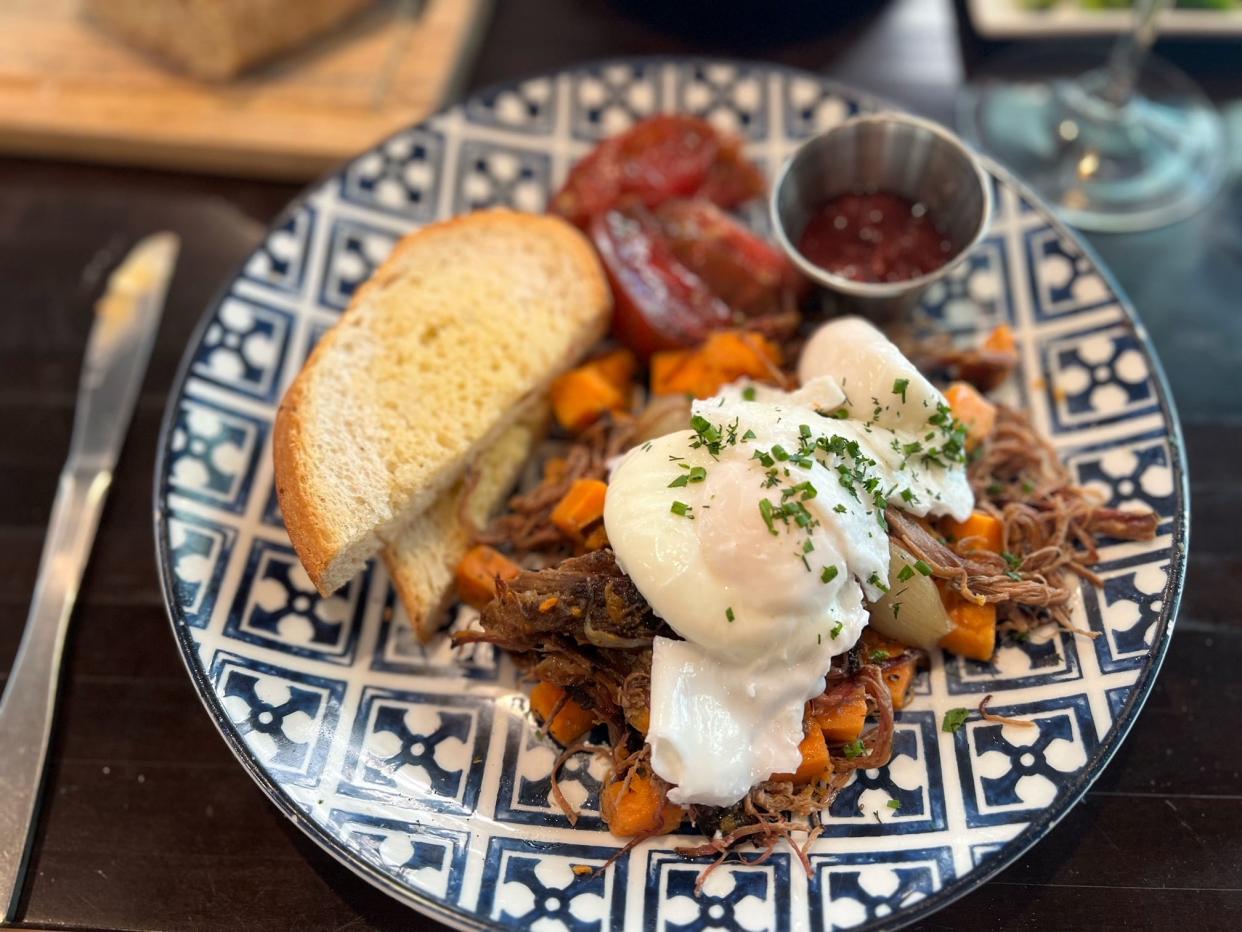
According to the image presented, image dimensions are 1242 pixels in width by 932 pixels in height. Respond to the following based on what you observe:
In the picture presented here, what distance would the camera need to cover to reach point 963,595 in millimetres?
2895

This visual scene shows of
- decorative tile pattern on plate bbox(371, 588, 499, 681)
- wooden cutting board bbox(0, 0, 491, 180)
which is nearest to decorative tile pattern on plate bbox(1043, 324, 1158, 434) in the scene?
decorative tile pattern on plate bbox(371, 588, 499, 681)

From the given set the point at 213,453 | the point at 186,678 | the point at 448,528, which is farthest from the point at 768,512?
the point at 186,678

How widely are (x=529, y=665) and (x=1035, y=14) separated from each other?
155 inches

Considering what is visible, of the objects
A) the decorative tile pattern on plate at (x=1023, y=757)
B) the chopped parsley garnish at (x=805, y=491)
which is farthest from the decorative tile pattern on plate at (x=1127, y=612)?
the chopped parsley garnish at (x=805, y=491)

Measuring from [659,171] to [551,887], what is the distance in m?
2.70

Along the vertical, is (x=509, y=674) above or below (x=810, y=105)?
below

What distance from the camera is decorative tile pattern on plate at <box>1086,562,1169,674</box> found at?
2809mm

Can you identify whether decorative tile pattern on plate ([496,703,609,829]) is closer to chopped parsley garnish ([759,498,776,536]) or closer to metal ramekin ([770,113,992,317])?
chopped parsley garnish ([759,498,776,536])

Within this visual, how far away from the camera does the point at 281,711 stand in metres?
2.87

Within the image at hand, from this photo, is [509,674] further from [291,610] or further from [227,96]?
[227,96]

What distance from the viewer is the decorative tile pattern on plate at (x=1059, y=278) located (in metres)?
3.56

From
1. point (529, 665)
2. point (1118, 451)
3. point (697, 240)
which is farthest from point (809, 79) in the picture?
point (529, 665)

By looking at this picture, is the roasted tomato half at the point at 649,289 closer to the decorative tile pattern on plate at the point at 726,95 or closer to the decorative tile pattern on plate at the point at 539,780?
the decorative tile pattern on plate at the point at 726,95

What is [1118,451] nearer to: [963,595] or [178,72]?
[963,595]
